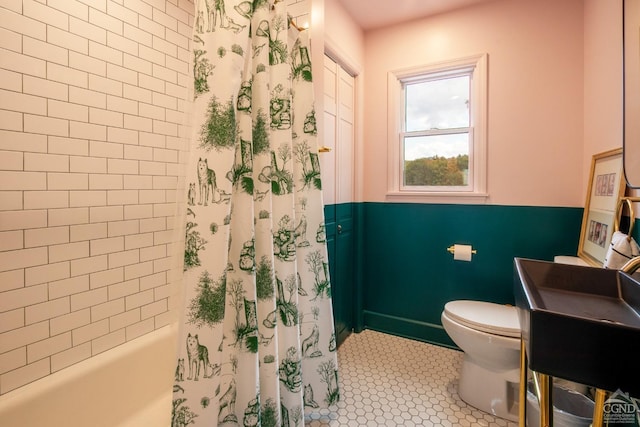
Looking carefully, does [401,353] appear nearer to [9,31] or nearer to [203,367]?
[203,367]

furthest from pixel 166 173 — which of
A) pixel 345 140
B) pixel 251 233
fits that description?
pixel 345 140

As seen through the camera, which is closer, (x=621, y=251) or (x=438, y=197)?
(x=621, y=251)

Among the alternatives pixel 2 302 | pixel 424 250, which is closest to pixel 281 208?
pixel 2 302

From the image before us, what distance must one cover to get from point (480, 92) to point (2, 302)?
2731mm

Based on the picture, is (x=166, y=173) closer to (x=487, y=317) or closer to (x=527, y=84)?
(x=487, y=317)

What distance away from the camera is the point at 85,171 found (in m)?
1.33

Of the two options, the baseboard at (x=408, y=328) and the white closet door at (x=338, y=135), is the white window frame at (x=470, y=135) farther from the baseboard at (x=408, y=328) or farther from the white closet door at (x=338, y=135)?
the baseboard at (x=408, y=328)

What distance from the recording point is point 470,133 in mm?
2207

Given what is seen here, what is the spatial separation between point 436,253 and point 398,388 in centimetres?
97

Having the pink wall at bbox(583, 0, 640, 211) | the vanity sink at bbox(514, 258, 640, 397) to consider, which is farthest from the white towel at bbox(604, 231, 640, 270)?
the vanity sink at bbox(514, 258, 640, 397)

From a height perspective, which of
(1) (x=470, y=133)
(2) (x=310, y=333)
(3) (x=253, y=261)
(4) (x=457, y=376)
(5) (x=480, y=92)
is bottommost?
(4) (x=457, y=376)

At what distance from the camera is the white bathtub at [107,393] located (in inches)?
43.5

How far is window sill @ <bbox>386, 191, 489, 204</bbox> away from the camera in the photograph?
2139 mm

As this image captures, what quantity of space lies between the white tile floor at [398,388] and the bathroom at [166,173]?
0.64 ft
